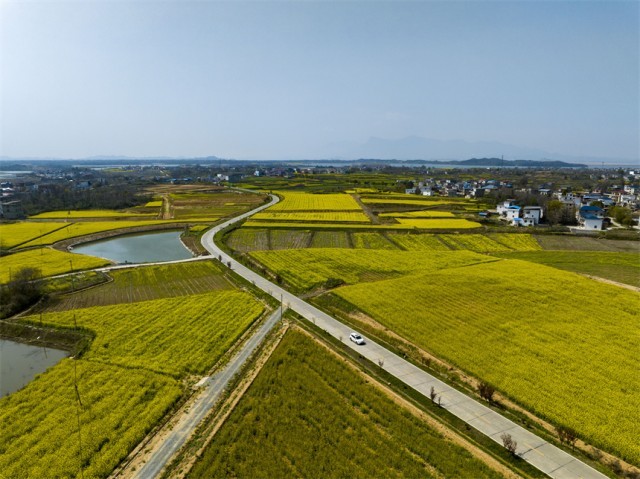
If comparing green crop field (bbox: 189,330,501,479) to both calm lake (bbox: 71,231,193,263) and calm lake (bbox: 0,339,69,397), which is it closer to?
calm lake (bbox: 0,339,69,397)

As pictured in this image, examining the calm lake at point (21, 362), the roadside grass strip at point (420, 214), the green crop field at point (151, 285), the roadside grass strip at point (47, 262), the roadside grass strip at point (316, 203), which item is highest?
the roadside grass strip at point (316, 203)

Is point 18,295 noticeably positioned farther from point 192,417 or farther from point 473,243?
point 473,243

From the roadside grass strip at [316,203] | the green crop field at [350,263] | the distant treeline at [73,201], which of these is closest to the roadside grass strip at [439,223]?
the roadside grass strip at [316,203]

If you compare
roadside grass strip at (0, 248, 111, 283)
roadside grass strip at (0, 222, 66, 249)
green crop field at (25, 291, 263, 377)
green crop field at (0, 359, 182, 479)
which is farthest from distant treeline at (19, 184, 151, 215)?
green crop field at (0, 359, 182, 479)

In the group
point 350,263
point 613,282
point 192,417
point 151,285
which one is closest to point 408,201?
point 350,263

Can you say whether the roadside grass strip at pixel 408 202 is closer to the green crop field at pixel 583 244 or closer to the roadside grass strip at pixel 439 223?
the roadside grass strip at pixel 439 223

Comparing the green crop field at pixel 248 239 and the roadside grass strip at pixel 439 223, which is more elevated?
the roadside grass strip at pixel 439 223

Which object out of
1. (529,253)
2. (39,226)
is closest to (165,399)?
(529,253)
